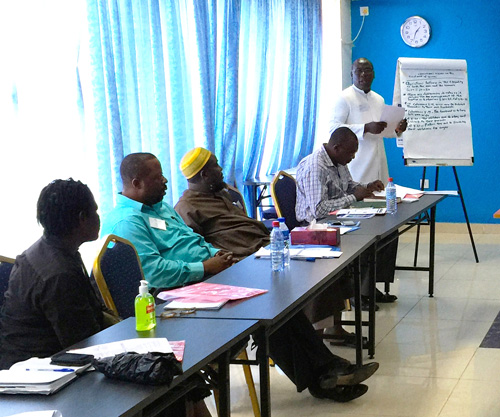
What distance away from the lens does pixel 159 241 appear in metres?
3.52

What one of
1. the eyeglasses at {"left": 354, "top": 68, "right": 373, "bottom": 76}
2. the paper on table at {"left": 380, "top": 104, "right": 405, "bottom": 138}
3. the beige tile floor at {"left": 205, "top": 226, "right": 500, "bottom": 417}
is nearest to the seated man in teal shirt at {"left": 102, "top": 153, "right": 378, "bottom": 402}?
the beige tile floor at {"left": 205, "top": 226, "right": 500, "bottom": 417}

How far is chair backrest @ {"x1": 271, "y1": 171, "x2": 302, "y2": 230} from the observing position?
4586 mm

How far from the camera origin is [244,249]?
161 inches

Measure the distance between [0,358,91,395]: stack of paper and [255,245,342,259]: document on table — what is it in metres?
1.56

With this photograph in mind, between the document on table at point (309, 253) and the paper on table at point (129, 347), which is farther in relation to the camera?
the document on table at point (309, 253)

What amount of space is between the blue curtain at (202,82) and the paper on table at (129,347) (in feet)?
6.82

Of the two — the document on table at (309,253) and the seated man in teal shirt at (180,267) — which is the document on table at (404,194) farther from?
the seated man in teal shirt at (180,267)

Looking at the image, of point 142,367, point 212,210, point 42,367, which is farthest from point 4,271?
point 212,210

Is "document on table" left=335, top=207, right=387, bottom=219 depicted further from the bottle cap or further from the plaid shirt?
the bottle cap

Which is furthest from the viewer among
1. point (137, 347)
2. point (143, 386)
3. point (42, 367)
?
point (137, 347)

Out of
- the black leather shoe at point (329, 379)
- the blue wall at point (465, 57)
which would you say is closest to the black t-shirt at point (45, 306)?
the black leather shoe at point (329, 379)

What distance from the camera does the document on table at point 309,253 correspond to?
10.7 feet

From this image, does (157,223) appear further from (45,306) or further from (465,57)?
(465,57)

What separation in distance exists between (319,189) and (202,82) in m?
1.26
